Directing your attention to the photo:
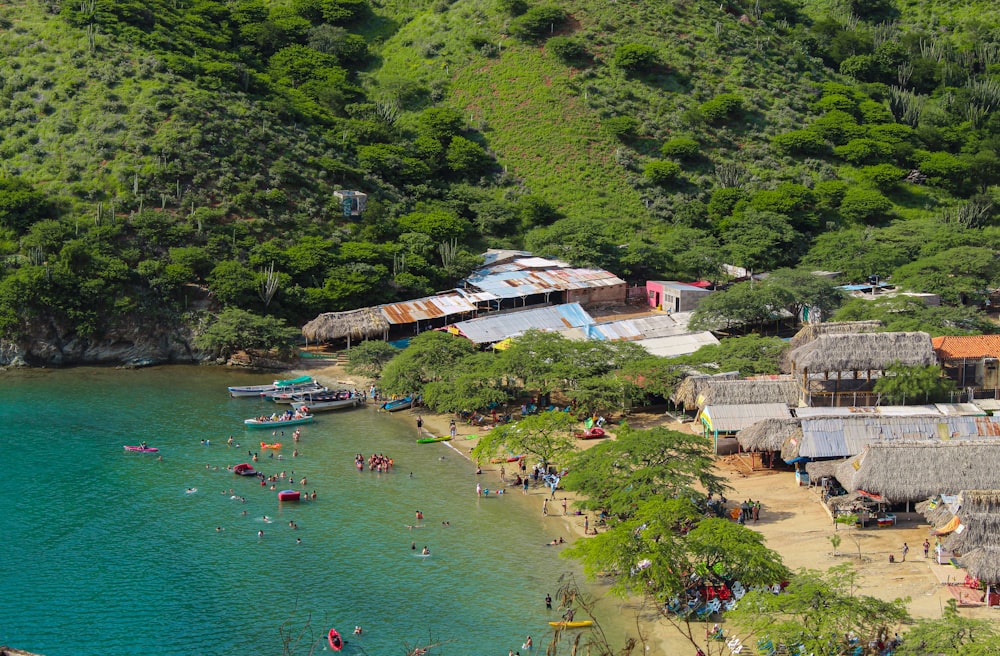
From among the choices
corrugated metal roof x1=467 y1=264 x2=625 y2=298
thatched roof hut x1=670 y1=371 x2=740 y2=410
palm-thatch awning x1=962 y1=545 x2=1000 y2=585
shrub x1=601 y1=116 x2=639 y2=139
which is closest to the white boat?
corrugated metal roof x1=467 y1=264 x2=625 y2=298

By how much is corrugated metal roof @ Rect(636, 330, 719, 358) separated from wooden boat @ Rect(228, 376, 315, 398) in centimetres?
2209

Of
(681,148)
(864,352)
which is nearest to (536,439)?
(864,352)

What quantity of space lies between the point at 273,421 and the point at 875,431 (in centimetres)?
3370

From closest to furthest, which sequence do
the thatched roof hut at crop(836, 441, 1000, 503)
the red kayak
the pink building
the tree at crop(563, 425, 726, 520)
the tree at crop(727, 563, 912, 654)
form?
the tree at crop(727, 563, 912, 654) → the red kayak → the tree at crop(563, 425, 726, 520) → the thatched roof hut at crop(836, 441, 1000, 503) → the pink building

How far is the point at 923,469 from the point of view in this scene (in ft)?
169

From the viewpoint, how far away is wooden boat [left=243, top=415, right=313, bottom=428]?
66.0m

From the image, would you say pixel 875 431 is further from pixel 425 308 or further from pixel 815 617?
pixel 425 308

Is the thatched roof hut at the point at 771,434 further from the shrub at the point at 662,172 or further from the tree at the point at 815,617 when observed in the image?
the shrub at the point at 662,172

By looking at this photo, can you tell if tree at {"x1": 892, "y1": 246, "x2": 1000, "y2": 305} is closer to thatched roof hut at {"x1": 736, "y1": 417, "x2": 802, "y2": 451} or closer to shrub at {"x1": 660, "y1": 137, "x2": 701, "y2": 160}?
shrub at {"x1": 660, "y1": 137, "x2": 701, "y2": 160}

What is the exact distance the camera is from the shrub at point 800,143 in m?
110

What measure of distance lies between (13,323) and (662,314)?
46252 millimetres

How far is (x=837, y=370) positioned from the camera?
203 feet

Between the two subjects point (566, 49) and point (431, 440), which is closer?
point (431, 440)

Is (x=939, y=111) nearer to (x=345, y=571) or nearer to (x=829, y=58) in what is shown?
(x=829, y=58)
